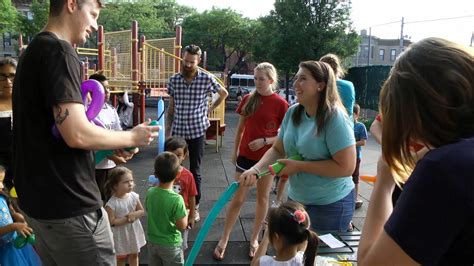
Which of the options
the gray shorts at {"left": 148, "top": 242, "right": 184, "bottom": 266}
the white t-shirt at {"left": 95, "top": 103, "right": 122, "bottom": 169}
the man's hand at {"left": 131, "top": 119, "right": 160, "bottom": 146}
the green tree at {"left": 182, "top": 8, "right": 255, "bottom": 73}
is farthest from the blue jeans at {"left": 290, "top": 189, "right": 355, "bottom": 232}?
the green tree at {"left": 182, "top": 8, "right": 255, "bottom": 73}

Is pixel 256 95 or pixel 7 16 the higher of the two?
pixel 7 16

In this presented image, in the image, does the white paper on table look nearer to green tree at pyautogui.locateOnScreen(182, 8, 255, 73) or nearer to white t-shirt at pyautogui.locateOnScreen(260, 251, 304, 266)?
white t-shirt at pyautogui.locateOnScreen(260, 251, 304, 266)

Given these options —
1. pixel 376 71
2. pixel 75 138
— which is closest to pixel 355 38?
pixel 376 71

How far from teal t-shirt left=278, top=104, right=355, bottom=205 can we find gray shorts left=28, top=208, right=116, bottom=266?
1330mm

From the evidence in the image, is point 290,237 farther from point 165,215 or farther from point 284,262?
point 165,215

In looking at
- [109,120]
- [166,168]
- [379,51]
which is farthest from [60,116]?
[379,51]

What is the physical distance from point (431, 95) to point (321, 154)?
1.56 meters

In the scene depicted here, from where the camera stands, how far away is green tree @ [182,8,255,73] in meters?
37.9

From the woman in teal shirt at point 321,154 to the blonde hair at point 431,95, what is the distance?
1.38m

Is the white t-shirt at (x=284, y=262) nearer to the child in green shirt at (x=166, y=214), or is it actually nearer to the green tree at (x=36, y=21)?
the child in green shirt at (x=166, y=214)

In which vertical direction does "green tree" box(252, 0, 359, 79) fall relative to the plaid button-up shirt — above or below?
above

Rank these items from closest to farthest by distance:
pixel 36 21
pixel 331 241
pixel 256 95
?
pixel 331 241 < pixel 256 95 < pixel 36 21

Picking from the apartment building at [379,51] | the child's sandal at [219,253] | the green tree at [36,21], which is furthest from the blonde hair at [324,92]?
the apartment building at [379,51]

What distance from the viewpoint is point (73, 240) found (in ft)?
5.63
